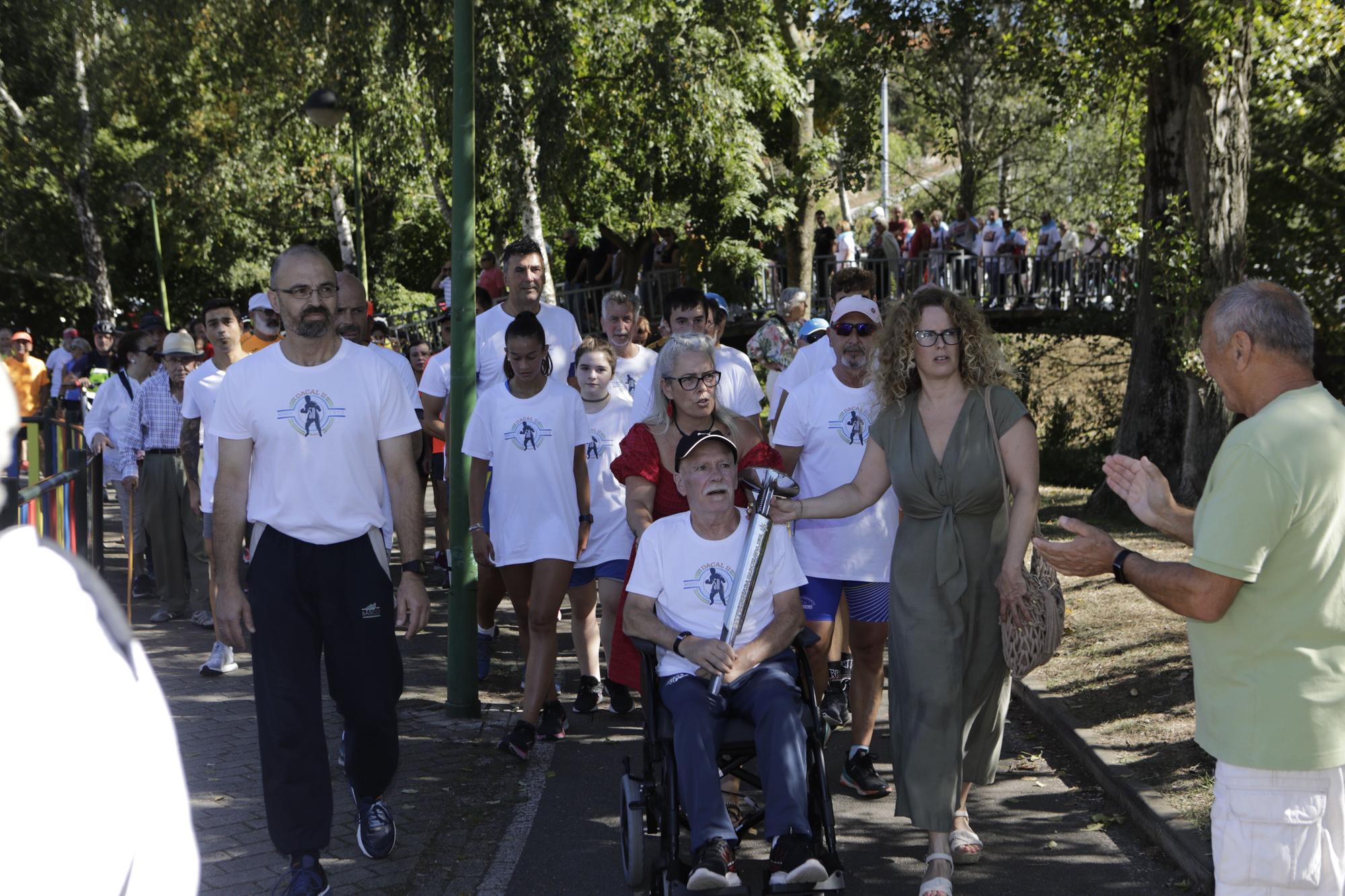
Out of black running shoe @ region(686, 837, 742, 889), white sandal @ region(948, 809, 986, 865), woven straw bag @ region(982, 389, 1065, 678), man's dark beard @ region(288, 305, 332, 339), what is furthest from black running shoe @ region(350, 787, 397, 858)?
woven straw bag @ region(982, 389, 1065, 678)

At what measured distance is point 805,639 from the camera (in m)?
5.11

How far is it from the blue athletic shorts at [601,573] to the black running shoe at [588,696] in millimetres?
544

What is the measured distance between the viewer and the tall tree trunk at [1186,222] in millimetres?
11875

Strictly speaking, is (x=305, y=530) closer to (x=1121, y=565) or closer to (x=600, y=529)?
(x=600, y=529)

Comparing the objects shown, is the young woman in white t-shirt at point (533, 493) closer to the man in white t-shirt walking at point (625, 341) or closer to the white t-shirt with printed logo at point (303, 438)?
the man in white t-shirt walking at point (625, 341)

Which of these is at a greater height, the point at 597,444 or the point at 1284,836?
the point at 597,444

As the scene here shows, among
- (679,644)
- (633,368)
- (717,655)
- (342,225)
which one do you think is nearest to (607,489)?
(633,368)

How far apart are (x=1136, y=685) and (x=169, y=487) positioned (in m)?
6.63

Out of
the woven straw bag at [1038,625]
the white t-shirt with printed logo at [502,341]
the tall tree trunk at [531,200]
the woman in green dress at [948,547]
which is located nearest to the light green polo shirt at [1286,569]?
the woven straw bag at [1038,625]

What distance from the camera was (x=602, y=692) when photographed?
7812mm

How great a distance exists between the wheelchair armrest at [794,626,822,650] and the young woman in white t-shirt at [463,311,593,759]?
1689 mm

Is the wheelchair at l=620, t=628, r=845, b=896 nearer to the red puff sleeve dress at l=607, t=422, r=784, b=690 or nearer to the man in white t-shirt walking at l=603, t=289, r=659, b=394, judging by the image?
the red puff sleeve dress at l=607, t=422, r=784, b=690

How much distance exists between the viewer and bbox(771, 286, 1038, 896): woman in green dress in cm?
491

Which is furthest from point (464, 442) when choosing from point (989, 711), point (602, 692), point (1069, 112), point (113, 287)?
point (113, 287)
